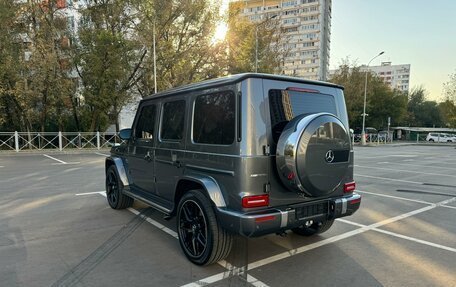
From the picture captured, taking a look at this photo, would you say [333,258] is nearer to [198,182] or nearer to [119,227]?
[198,182]

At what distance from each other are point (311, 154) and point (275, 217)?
0.76m

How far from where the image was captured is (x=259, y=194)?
3.42m

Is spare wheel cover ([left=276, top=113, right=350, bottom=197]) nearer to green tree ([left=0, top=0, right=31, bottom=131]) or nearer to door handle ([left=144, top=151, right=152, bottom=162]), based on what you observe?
door handle ([left=144, top=151, right=152, bottom=162])

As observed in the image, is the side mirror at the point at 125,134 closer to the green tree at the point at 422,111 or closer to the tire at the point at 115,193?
the tire at the point at 115,193

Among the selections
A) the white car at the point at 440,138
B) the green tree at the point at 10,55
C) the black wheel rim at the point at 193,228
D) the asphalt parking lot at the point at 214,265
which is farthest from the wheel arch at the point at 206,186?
the white car at the point at 440,138

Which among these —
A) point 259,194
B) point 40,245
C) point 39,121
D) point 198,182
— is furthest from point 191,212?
point 39,121

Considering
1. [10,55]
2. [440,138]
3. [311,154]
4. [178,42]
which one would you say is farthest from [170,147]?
[440,138]

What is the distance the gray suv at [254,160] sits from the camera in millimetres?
3385

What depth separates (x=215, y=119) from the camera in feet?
12.4

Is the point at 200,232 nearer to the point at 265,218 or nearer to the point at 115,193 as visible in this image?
the point at 265,218

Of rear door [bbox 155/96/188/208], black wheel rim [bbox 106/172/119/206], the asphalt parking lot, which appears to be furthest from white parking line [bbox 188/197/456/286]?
black wheel rim [bbox 106/172/119/206]

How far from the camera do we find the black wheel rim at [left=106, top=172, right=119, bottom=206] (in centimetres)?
629

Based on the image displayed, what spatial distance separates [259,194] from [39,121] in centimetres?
2424

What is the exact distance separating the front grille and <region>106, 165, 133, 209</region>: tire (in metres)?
3.56
